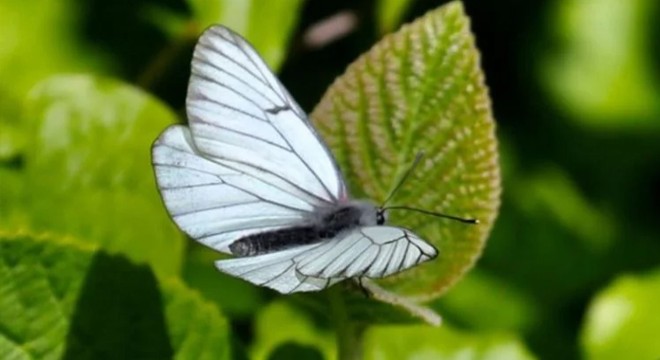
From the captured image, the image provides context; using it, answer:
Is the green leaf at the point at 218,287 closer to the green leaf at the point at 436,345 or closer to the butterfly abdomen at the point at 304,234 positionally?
the green leaf at the point at 436,345

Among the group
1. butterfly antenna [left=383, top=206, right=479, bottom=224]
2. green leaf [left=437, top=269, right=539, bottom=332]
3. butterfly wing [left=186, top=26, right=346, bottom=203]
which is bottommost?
green leaf [left=437, top=269, right=539, bottom=332]

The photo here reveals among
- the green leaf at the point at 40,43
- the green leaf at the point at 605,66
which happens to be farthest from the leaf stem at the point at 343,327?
the green leaf at the point at 605,66

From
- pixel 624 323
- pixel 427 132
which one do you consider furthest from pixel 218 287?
pixel 427 132

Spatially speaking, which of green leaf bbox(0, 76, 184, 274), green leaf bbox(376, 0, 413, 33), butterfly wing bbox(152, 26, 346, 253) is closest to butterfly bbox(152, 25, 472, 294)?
butterfly wing bbox(152, 26, 346, 253)

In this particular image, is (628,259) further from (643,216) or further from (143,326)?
(143,326)

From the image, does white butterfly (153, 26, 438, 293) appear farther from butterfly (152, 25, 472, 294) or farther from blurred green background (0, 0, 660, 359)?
blurred green background (0, 0, 660, 359)
